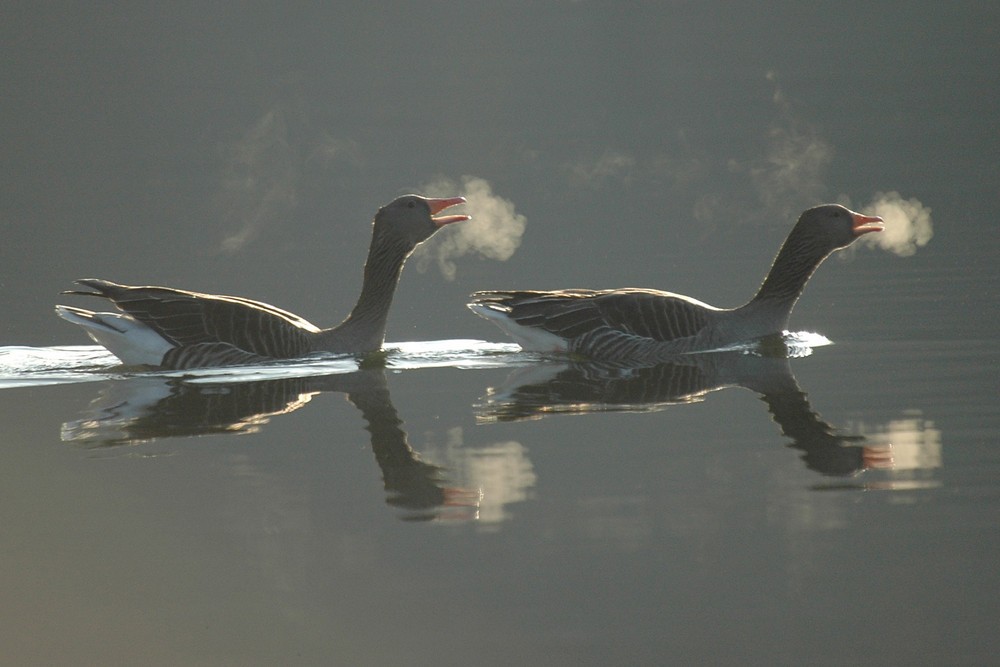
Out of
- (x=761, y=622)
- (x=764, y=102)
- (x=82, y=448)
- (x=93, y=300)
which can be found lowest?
(x=761, y=622)

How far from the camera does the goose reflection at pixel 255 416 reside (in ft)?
22.1

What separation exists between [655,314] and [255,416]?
497 centimetres

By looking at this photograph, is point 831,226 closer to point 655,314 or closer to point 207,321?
point 655,314

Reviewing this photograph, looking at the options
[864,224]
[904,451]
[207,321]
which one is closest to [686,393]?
[904,451]

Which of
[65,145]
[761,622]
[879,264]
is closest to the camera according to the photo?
[761,622]

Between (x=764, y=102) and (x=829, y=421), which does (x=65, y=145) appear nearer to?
(x=764, y=102)

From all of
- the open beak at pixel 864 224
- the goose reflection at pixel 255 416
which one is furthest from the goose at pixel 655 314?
the goose reflection at pixel 255 416

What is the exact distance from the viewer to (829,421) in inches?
338

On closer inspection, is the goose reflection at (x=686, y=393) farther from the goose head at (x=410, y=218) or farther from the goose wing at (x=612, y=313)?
the goose head at (x=410, y=218)

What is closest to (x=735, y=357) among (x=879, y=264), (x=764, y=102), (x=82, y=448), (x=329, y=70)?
(x=82, y=448)

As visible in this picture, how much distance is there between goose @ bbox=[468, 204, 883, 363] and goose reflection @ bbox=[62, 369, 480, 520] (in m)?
1.91

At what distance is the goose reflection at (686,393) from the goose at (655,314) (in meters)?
0.31

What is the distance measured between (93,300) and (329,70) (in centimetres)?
6316

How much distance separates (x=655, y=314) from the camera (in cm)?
1269
